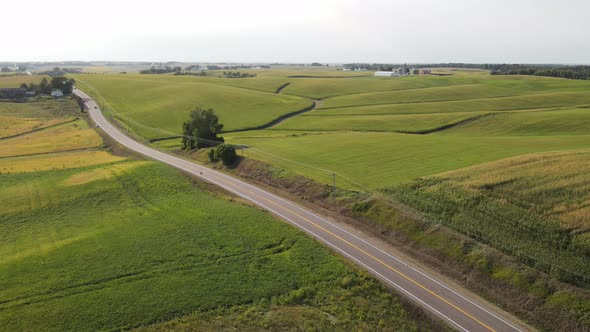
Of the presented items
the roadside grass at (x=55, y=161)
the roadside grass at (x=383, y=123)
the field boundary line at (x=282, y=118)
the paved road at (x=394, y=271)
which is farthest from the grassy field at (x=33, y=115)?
A: the paved road at (x=394, y=271)

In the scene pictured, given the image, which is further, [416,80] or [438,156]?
[416,80]

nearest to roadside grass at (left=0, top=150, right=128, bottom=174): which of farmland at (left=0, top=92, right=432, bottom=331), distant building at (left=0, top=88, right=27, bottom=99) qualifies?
farmland at (left=0, top=92, right=432, bottom=331)

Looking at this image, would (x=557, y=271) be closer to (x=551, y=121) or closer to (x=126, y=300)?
(x=126, y=300)

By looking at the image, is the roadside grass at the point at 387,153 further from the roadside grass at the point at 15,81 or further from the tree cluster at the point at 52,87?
the roadside grass at the point at 15,81

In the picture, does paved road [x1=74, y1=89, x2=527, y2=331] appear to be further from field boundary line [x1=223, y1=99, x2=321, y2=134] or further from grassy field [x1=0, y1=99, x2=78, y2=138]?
grassy field [x1=0, y1=99, x2=78, y2=138]

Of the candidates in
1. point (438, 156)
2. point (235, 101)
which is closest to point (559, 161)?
point (438, 156)
